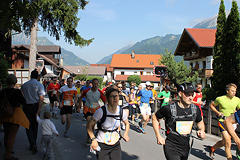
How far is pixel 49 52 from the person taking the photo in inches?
2231

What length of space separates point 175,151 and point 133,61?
3629 inches

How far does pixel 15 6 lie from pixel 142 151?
466cm

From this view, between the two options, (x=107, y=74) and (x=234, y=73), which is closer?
(x=234, y=73)

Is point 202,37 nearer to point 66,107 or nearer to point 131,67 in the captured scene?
point 66,107

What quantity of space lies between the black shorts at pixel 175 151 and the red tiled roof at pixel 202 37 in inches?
1505

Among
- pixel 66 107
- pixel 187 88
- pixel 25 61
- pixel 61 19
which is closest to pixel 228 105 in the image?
pixel 187 88

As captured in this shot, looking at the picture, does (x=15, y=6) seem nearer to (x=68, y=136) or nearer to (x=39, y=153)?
(x=39, y=153)

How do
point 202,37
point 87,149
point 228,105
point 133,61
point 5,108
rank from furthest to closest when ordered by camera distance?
point 133,61, point 202,37, point 87,149, point 228,105, point 5,108

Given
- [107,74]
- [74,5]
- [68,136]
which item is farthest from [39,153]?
[107,74]

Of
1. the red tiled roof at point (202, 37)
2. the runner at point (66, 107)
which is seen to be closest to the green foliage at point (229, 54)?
the runner at point (66, 107)

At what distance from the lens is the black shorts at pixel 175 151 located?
397 cm

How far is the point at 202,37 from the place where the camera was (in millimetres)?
42531

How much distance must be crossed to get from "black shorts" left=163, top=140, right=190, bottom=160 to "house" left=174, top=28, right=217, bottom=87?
36.1 m

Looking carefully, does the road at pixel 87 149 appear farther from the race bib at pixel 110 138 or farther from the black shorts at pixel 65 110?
the race bib at pixel 110 138
